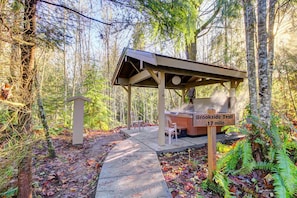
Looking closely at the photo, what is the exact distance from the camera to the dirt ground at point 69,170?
298 centimetres

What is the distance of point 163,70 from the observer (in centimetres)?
487

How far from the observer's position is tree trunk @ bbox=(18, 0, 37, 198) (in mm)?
2205

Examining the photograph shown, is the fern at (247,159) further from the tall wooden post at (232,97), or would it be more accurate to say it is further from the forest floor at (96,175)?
the tall wooden post at (232,97)

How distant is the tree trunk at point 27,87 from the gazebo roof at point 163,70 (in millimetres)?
2591

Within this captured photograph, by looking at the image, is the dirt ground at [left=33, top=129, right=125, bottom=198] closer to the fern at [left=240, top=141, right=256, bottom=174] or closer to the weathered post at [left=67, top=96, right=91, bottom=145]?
the weathered post at [left=67, top=96, right=91, bottom=145]

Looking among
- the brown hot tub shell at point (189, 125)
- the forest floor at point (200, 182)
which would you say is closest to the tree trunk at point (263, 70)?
the forest floor at point (200, 182)

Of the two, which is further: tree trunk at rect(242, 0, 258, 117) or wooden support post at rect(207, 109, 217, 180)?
tree trunk at rect(242, 0, 258, 117)

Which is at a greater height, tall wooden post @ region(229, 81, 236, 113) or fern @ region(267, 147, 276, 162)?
tall wooden post @ region(229, 81, 236, 113)

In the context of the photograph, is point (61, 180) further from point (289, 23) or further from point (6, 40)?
point (289, 23)

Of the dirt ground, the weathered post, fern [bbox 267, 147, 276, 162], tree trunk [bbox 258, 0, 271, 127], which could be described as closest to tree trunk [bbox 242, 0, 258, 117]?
tree trunk [bbox 258, 0, 271, 127]

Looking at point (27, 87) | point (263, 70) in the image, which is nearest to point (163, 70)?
point (263, 70)

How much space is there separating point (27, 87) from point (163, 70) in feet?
11.2

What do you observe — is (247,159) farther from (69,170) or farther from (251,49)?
(69,170)

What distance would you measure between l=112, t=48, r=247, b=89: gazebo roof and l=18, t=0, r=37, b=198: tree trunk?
2591 millimetres
